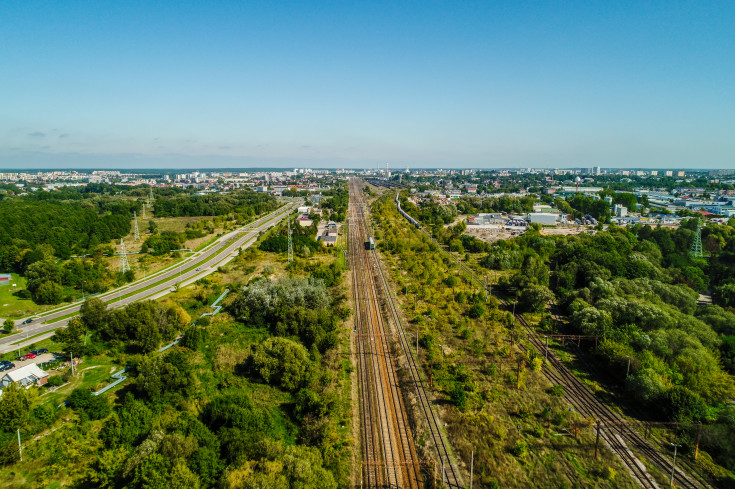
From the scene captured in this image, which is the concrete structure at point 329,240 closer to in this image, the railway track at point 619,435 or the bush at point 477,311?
the bush at point 477,311

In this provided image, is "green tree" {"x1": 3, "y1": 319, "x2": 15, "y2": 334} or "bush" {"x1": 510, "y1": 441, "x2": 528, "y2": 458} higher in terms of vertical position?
"green tree" {"x1": 3, "y1": 319, "x2": 15, "y2": 334}

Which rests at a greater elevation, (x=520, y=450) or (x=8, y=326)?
(x=8, y=326)

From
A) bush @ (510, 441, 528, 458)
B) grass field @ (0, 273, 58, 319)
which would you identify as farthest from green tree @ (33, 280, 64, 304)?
bush @ (510, 441, 528, 458)

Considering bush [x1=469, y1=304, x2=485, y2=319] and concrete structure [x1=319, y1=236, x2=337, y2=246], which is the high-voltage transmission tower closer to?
bush [x1=469, y1=304, x2=485, y2=319]

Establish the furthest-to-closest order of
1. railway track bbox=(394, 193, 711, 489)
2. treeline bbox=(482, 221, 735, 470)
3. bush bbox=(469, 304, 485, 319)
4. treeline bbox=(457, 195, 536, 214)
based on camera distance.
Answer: treeline bbox=(457, 195, 536, 214), bush bbox=(469, 304, 485, 319), treeline bbox=(482, 221, 735, 470), railway track bbox=(394, 193, 711, 489)

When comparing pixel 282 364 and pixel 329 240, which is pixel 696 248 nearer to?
pixel 329 240

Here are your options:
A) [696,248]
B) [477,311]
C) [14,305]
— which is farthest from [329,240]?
[696,248]

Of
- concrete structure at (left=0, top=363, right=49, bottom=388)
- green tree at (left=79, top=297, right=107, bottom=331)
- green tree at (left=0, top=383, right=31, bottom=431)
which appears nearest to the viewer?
green tree at (left=0, top=383, right=31, bottom=431)
